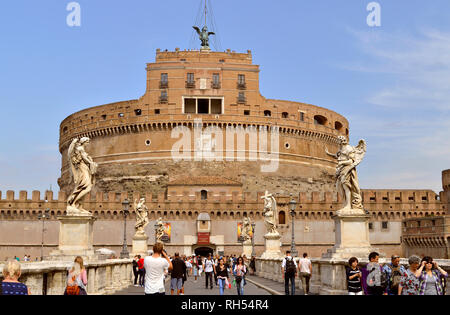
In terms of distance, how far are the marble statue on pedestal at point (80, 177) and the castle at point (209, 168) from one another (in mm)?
36962

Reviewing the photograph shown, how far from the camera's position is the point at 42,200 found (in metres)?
49.2

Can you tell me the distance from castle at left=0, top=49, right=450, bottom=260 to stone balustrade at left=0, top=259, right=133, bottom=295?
31014 mm

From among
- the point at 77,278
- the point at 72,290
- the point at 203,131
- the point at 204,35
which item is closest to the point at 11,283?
the point at 72,290

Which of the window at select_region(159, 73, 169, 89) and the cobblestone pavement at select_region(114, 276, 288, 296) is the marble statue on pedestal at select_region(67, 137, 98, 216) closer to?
the cobblestone pavement at select_region(114, 276, 288, 296)

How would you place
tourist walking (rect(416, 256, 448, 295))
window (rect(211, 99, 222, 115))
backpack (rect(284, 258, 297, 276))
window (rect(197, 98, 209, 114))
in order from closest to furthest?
1. tourist walking (rect(416, 256, 448, 295))
2. backpack (rect(284, 258, 297, 276))
3. window (rect(211, 99, 222, 115))
4. window (rect(197, 98, 209, 114))

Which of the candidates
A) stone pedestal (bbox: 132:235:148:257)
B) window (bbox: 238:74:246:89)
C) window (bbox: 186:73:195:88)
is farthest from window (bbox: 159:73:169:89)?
stone pedestal (bbox: 132:235:148:257)

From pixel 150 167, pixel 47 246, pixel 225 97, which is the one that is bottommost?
pixel 47 246

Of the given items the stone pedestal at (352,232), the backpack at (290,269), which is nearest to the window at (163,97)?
the backpack at (290,269)

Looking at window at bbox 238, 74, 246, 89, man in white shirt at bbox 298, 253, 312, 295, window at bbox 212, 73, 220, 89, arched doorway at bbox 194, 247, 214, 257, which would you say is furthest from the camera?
window at bbox 238, 74, 246, 89

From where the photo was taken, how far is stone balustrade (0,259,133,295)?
25.2 feet

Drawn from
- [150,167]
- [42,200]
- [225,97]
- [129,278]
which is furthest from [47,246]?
[129,278]

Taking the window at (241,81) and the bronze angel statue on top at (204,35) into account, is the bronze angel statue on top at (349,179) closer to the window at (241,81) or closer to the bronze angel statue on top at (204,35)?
the window at (241,81)
